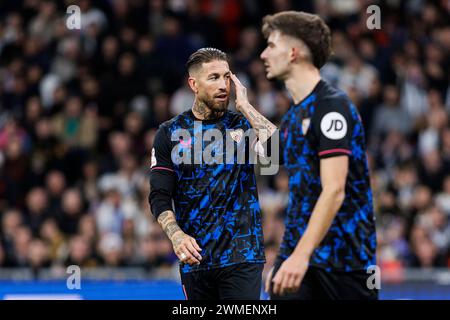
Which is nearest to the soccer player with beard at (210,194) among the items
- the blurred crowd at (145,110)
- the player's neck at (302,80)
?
the player's neck at (302,80)

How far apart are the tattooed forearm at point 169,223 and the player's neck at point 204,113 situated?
661 millimetres

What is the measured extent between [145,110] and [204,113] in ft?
26.6

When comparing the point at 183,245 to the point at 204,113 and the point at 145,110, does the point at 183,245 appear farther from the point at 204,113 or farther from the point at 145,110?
the point at 145,110

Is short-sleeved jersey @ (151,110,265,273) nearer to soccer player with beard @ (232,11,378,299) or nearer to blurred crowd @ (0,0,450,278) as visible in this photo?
soccer player with beard @ (232,11,378,299)

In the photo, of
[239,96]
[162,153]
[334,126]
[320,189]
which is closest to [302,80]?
[334,126]

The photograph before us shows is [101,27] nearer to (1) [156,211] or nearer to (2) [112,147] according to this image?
(2) [112,147]

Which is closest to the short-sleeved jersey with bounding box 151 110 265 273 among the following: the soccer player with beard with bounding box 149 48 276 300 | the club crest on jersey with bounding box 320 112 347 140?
the soccer player with beard with bounding box 149 48 276 300

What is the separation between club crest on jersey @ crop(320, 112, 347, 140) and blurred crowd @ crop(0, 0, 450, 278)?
6607 mm

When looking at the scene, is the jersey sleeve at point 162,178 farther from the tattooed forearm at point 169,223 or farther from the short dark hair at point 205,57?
the short dark hair at point 205,57

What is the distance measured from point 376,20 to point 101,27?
4.35m

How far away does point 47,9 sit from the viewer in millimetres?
15266

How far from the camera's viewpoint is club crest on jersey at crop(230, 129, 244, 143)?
6062 mm

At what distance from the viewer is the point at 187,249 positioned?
5668 millimetres

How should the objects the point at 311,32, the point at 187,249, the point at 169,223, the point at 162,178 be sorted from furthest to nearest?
the point at 162,178
the point at 169,223
the point at 187,249
the point at 311,32
